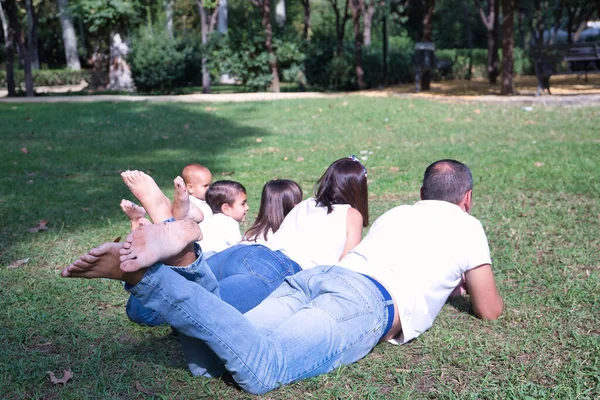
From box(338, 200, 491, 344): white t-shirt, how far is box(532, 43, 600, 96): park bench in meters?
13.2

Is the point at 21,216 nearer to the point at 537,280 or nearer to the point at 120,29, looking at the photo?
the point at 537,280

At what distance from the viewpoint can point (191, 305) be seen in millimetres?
2414

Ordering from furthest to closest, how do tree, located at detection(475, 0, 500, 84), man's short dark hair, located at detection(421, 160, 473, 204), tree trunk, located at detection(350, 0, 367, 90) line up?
tree, located at detection(475, 0, 500, 84)
tree trunk, located at detection(350, 0, 367, 90)
man's short dark hair, located at detection(421, 160, 473, 204)

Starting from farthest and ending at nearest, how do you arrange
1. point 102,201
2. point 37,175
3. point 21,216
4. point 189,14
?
point 189,14, point 37,175, point 102,201, point 21,216

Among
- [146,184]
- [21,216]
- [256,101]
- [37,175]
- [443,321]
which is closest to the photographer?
[146,184]

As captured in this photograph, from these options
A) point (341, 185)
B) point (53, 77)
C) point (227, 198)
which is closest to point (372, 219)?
point (227, 198)

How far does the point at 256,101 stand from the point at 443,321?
14.2 meters

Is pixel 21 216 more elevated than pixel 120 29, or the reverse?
pixel 120 29

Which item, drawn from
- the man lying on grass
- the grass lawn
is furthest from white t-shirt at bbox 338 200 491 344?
the grass lawn

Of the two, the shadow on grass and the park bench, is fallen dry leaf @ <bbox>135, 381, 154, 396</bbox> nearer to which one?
the shadow on grass

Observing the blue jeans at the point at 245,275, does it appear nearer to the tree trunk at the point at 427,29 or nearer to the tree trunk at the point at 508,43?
the tree trunk at the point at 508,43

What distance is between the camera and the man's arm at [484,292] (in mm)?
3191

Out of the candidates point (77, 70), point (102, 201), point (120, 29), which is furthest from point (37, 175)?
point (77, 70)

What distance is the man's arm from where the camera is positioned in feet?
10.5
